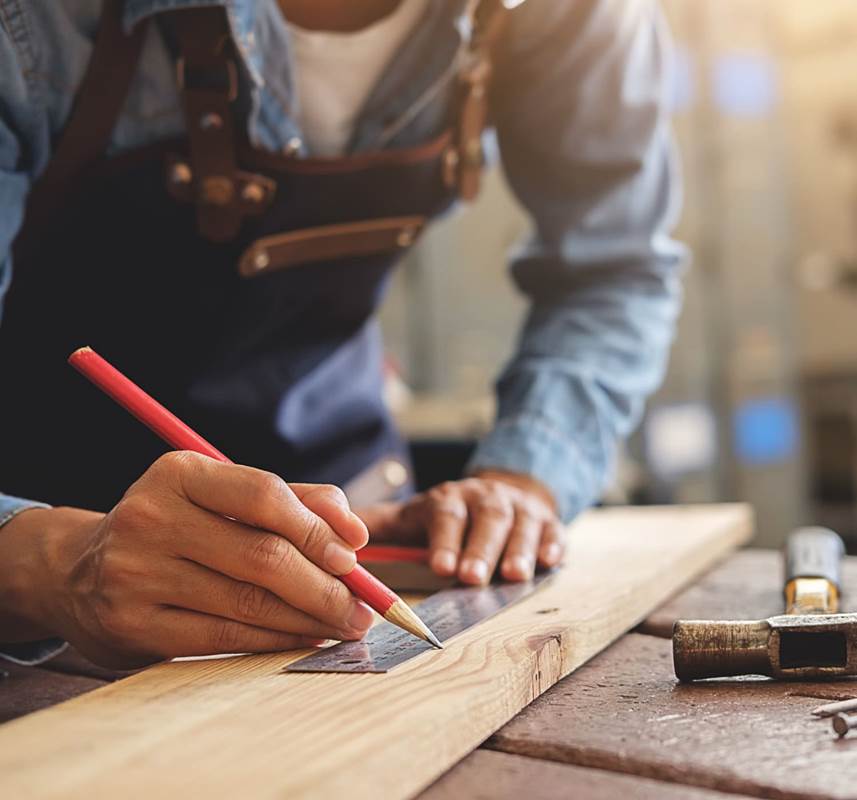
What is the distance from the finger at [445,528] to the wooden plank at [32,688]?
1.27ft

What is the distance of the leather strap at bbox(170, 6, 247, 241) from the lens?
1205 millimetres

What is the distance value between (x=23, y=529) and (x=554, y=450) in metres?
0.77

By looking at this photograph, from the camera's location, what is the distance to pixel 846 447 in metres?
5.34

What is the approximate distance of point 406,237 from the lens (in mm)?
1585

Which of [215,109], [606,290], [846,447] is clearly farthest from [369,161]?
[846,447]

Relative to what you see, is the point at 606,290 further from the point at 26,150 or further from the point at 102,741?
the point at 102,741

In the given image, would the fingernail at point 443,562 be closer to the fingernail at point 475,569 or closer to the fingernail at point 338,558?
the fingernail at point 475,569

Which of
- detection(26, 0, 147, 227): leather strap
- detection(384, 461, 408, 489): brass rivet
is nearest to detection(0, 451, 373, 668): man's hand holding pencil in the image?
detection(26, 0, 147, 227): leather strap

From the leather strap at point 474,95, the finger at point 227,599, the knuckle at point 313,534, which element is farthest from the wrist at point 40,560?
the leather strap at point 474,95

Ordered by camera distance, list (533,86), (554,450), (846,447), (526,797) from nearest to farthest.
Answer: (526,797) < (554,450) < (533,86) < (846,447)

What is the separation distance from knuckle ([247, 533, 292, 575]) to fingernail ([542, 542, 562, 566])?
0.47 m

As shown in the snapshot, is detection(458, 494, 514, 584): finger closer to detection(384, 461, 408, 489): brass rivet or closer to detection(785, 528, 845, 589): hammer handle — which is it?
detection(785, 528, 845, 589): hammer handle

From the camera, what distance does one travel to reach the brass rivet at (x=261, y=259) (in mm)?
1424

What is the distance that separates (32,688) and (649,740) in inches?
24.3
